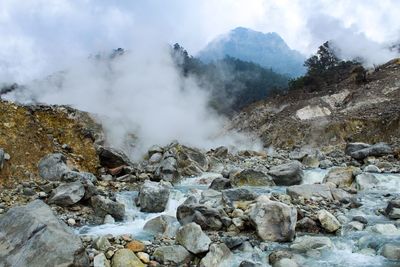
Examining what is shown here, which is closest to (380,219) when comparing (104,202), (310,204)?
(310,204)

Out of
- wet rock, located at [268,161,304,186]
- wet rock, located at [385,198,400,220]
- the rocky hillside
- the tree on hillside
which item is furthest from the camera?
the tree on hillside

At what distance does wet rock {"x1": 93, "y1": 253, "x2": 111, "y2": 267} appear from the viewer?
298 inches

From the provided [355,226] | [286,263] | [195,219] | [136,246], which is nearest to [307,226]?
[355,226]

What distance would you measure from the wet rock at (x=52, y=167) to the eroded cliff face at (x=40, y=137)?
0.21m

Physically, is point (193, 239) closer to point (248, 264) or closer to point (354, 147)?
point (248, 264)

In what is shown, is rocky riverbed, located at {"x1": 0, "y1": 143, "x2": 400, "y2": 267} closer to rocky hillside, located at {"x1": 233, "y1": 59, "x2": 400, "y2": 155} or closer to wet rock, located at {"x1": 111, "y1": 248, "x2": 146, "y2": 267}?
wet rock, located at {"x1": 111, "y1": 248, "x2": 146, "y2": 267}

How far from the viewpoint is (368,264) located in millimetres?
8039

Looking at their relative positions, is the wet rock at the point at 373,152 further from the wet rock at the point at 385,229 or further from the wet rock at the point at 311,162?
the wet rock at the point at 385,229

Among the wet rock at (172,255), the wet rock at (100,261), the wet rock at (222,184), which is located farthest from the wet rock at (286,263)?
the wet rock at (222,184)

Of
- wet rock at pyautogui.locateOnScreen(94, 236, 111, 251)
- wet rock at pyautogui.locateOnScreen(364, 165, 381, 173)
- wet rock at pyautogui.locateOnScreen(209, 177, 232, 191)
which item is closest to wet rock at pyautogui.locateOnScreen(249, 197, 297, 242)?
wet rock at pyautogui.locateOnScreen(94, 236, 111, 251)

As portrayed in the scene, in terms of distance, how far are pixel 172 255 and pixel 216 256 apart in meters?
0.77

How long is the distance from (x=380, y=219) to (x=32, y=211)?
7.51 meters

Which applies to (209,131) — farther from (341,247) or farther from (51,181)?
(341,247)

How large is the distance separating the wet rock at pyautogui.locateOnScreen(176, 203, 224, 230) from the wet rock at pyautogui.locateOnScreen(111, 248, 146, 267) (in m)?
2.20
